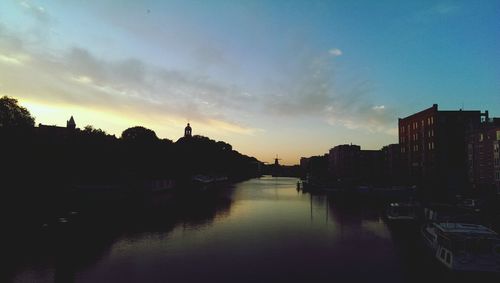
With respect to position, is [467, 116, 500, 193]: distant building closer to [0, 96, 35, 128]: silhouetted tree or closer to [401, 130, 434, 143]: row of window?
[401, 130, 434, 143]: row of window

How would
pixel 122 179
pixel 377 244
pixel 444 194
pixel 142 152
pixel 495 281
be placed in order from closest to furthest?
pixel 495 281, pixel 377 244, pixel 444 194, pixel 122 179, pixel 142 152

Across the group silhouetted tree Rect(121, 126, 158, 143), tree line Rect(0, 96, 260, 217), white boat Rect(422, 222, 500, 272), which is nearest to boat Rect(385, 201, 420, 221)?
white boat Rect(422, 222, 500, 272)

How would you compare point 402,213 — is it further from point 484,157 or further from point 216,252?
point 216,252

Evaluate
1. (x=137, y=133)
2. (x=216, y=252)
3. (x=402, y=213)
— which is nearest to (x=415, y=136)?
(x=402, y=213)

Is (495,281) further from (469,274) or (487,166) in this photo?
(487,166)

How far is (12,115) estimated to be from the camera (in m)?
73.0

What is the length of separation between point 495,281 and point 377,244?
17500 millimetres

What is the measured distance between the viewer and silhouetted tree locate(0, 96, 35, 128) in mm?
70188

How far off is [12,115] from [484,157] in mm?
107551

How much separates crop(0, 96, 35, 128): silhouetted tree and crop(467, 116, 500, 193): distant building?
103 meters

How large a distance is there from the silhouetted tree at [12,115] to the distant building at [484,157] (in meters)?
103

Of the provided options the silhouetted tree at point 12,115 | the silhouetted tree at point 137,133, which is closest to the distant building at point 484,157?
the silhouetted tree at point 12,115

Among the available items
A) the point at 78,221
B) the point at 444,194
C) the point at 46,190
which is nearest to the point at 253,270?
the point at 78,221

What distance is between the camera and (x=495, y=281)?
34.1m
